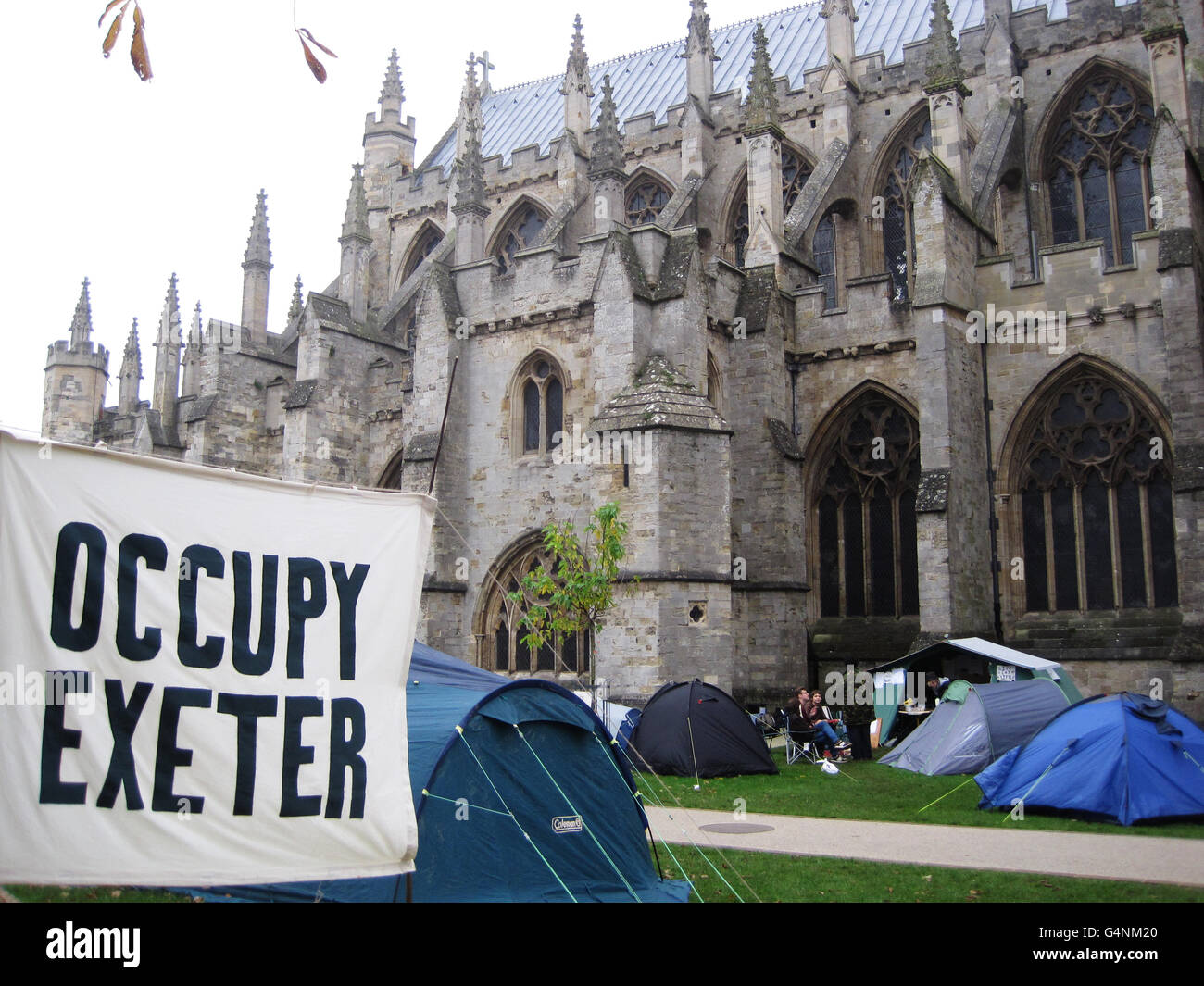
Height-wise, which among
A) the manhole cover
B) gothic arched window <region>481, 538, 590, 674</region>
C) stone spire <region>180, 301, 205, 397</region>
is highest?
stone spire <region>180, 301, 205, 397</region>

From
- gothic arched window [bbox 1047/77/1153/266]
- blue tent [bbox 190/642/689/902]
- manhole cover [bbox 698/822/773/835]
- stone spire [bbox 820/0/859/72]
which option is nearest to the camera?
blue tent [bbox 190/642/689/902]

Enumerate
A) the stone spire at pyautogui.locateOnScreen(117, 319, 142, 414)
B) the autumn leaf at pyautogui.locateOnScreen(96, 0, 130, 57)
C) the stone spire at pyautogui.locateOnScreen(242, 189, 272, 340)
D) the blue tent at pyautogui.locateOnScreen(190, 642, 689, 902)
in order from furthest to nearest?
the stone spire at pyautogui.locateOnScreen(117, 319, 142, 414)
the stone spire at pyautogui.locateOnScreen(242, 189, 272, 340)
the blue tent at pyautogui.locateOnScreen(190, 642, 689, 902)
the autumn leaf at pyautogui.locateOnScreen(96, 0, 130, 57)

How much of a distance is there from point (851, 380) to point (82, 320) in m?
28.8

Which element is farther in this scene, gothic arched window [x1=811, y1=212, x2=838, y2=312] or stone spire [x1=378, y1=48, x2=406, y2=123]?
stone spire [x1=378, y1=48, x2=406, y2=123]

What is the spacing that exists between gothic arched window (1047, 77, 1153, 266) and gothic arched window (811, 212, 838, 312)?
15.1 feet

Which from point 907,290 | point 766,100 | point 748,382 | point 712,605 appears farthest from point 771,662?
point 766,100

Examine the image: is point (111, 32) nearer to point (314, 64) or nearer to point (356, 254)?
point (314, 64)

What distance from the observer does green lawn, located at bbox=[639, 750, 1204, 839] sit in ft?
37.5

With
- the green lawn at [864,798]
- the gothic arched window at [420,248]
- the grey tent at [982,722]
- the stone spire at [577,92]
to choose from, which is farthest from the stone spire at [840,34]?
the green lawn at [864,798]

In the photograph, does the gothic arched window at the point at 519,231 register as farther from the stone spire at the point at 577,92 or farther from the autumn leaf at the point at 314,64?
the autumn leaf at the point at 314,64

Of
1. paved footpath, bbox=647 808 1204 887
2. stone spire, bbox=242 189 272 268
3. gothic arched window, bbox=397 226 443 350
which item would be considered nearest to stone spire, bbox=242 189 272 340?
stone spire, bbox=242 189 272 268

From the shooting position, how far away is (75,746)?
4875mm

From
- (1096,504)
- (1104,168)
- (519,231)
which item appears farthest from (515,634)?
(1104,168)
